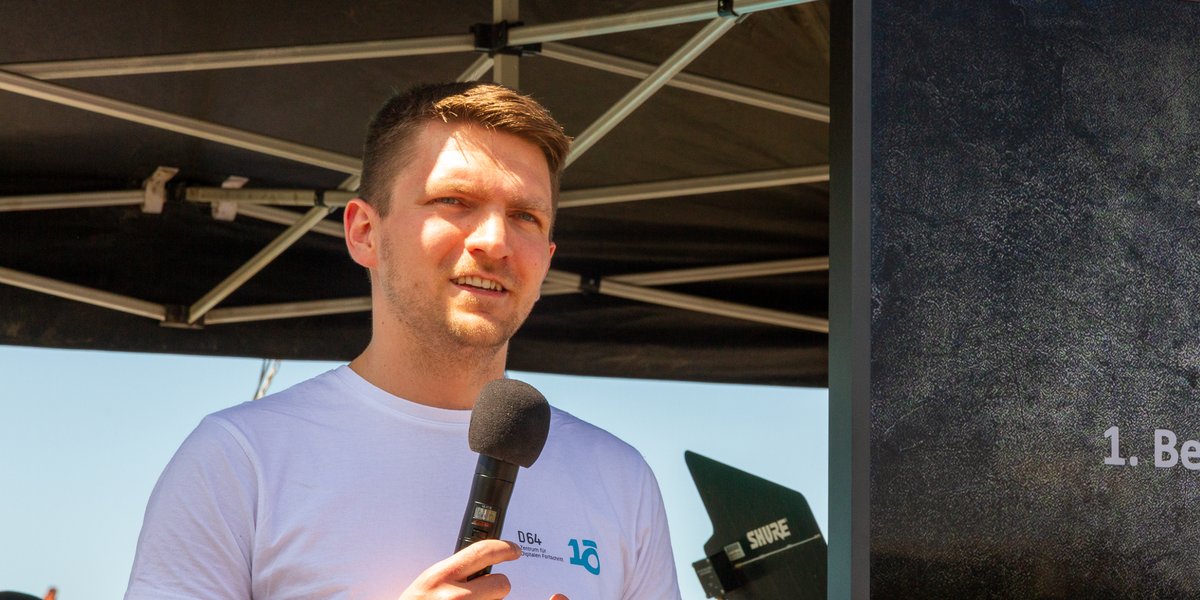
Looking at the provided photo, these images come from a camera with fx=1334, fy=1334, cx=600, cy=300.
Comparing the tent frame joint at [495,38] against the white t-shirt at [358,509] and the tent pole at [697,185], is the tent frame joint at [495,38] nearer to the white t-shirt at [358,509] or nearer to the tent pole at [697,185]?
the tent pole at [697,185]

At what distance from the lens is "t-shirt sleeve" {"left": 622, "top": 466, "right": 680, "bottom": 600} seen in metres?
2.00

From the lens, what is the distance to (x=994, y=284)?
2.29m

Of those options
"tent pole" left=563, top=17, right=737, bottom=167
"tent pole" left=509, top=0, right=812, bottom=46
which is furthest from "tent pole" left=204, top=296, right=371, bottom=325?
"tent pole" left=509, top=0, right=812, bottom=46

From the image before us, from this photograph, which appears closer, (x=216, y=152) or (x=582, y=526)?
(x=582, y=526)

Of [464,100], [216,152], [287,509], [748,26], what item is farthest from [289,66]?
[287,509]

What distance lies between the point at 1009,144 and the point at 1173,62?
1.37 ft

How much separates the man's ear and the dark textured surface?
82 centimetres

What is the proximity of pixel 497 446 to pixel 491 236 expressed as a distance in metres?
0.35

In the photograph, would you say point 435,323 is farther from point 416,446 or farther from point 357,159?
point 357,159

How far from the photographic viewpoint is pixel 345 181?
16.9 feet

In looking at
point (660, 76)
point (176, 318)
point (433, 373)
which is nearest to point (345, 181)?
point (176, 318)

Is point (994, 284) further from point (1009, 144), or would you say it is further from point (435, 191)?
point (435, 191)

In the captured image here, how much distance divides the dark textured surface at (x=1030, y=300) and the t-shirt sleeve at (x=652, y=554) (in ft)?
1.12

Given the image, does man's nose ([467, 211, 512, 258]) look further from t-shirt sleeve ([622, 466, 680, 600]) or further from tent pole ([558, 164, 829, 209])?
tent pole ([558, 164, 829, 209])
